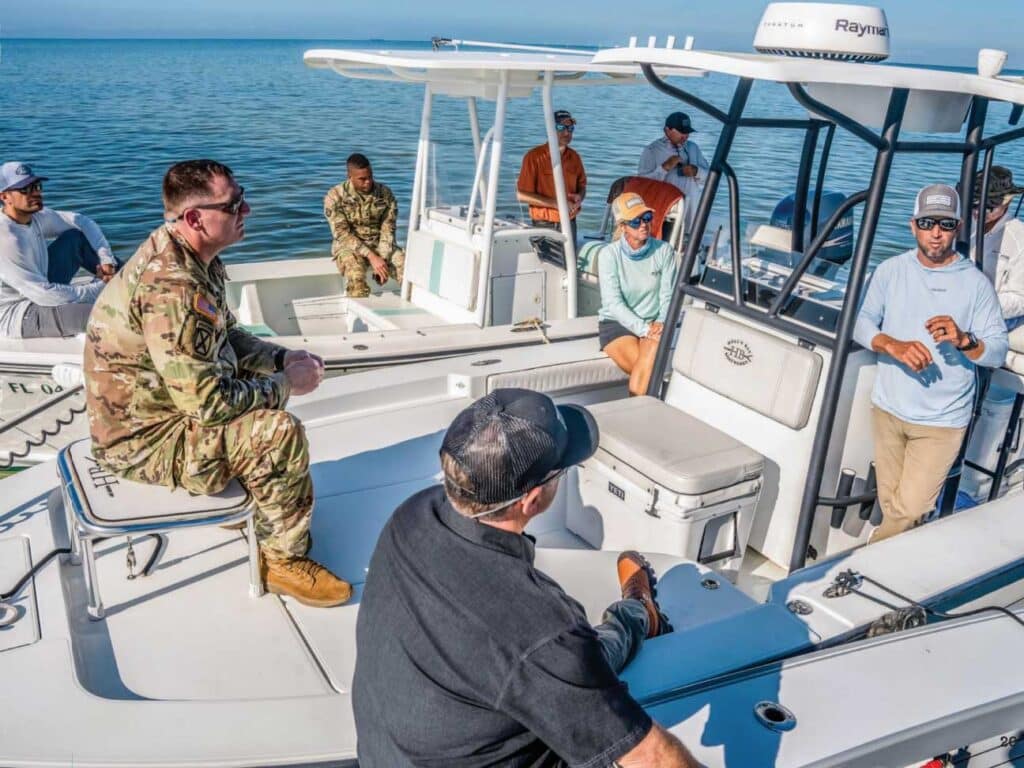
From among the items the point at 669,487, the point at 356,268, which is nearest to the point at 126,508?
the point at 669,487

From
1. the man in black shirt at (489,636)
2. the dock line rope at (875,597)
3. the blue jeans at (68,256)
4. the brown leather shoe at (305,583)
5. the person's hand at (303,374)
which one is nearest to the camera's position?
the man in black shirt at (489,636)

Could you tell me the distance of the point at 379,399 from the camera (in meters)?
3.40

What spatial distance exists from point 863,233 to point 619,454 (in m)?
0.96

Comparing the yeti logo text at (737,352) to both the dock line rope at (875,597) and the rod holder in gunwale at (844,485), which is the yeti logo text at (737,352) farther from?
the dock line rope at (875,597)

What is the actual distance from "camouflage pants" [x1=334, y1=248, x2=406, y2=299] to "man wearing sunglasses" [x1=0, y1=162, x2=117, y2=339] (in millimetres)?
1600

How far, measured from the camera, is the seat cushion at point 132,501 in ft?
7.01

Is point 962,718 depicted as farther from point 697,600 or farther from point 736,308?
point 736,308

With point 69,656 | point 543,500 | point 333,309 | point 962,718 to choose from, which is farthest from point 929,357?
point 333,309

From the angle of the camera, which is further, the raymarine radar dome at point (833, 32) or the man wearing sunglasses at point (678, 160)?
the man wearing sunglasses at point (678, 160)

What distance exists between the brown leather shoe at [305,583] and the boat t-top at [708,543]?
44mm

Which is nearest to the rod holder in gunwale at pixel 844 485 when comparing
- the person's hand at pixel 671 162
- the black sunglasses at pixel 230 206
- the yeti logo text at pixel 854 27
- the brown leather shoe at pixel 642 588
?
the brown leather shoe at pixel 642 588

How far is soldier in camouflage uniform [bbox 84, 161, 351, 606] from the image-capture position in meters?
2.13

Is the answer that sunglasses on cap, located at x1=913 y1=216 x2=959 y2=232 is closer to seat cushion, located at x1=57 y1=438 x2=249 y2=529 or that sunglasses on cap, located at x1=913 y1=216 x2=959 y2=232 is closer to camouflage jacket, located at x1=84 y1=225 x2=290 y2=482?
camouflage jacket, located at x1=84 y1=225 x2=290 y2=482

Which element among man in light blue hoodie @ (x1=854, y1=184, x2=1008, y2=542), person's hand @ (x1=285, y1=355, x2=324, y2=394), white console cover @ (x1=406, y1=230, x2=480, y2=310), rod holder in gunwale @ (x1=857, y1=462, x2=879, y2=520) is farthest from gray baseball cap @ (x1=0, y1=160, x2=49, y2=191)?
rod holder in gunwale @ (x1=857, y1=462, x2=879, y2=520)
